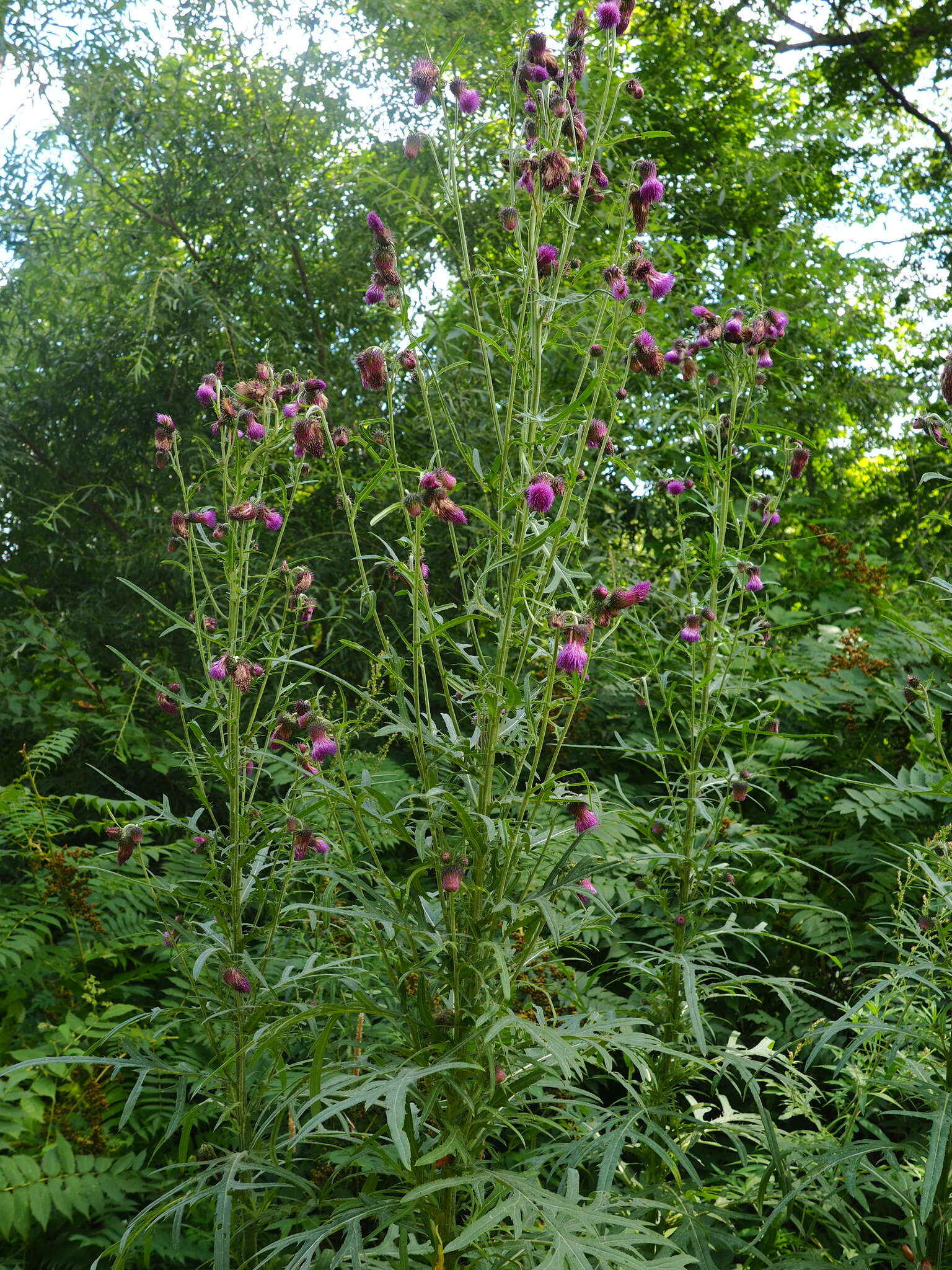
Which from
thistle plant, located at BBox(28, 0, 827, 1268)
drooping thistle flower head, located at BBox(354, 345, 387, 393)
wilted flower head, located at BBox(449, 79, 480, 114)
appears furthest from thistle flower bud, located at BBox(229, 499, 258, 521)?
wilted flower head, located at BBox(449, 79, 480, 114)

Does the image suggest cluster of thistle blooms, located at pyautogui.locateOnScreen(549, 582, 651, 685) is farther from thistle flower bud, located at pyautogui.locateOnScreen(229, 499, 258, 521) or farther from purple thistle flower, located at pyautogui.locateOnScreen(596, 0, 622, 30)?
purple thistle flower, located at pyautogui.locateOnScreen(596, 0, 622, 30)

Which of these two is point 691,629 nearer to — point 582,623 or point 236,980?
point 582,623

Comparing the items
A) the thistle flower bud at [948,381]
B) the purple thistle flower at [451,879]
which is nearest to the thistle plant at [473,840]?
the purple thistle flower at [451,879]

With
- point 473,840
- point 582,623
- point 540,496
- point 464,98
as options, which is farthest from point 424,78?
point 473,840

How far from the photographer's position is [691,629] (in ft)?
5.98

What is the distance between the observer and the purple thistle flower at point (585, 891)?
1.21 meters

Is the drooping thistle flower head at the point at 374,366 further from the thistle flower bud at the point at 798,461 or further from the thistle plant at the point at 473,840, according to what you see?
the thistle flower bud at the point at 798,461

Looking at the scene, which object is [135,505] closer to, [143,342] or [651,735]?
[143,342]

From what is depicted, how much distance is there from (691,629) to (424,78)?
1.03 meters

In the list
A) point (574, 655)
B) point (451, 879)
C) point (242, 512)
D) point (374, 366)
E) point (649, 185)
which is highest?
point (649, 185)

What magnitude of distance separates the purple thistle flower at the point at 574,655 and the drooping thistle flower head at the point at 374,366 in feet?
1.49

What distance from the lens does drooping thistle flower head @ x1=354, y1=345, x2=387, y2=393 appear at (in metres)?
1.33

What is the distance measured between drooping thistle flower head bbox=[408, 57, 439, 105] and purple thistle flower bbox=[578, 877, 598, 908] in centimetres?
108

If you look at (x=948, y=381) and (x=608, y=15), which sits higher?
(x=608, y=15)
